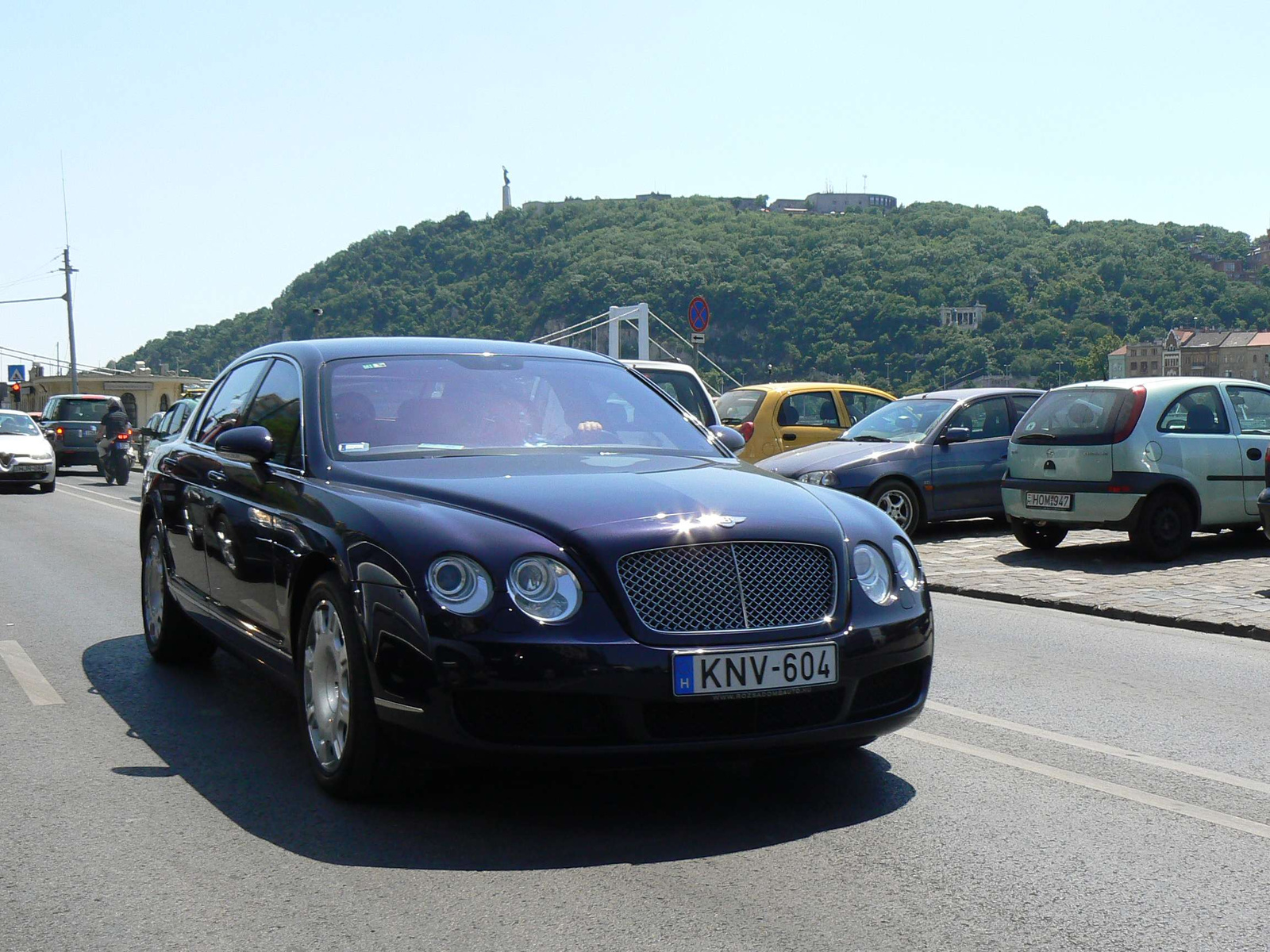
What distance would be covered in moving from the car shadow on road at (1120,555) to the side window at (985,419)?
1.49 metres

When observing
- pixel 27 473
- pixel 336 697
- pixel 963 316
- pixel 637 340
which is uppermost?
pixel 963 316

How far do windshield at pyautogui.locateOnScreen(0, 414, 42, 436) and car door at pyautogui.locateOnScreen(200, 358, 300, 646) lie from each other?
69.4 feet

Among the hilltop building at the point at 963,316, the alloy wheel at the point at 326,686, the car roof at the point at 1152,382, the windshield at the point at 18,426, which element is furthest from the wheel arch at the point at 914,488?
the hilltop building at the point at 963,316

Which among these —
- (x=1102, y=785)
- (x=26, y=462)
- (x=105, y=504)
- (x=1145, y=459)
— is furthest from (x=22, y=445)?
(x=1102, y=785)

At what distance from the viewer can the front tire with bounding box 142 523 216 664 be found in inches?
269

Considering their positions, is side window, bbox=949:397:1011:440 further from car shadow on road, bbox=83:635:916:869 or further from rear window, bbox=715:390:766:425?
car shadow on road, bbox=83:635:916:869

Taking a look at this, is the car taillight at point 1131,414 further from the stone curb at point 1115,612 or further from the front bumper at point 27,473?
the front bumper at point 27,473

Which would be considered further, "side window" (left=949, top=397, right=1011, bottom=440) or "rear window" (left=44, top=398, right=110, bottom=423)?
"rear window" (left=44, top=398, right=110, bottom=423)

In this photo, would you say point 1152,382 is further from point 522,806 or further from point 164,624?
point 522,806

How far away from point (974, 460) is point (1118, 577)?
11.1 feet

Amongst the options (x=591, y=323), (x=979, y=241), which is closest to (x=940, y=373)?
(x=591, y=323)

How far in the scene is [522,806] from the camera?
4.41 m

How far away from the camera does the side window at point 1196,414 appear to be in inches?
443

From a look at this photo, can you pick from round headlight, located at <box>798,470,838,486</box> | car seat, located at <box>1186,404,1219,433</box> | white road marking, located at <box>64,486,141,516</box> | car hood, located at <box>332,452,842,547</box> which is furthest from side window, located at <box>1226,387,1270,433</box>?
white road marking, located at <box>64,486,141,516</box>
